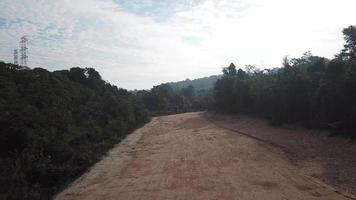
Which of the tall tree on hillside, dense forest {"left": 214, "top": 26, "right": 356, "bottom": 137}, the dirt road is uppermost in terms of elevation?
the tall tree on hillside

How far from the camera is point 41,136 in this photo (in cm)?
1892

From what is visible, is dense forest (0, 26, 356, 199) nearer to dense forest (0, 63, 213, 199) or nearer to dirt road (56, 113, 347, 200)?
dense forest (0, 63, 213, 199)

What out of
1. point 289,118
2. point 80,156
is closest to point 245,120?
point 289,118

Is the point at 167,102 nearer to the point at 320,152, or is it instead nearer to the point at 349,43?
the point at 349,43

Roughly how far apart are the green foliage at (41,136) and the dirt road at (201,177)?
0.96m

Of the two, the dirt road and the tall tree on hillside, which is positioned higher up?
the tall tree on hillside

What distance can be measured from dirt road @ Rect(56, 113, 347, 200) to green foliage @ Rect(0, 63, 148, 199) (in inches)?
37.8

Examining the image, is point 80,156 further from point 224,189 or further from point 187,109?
point 187,109

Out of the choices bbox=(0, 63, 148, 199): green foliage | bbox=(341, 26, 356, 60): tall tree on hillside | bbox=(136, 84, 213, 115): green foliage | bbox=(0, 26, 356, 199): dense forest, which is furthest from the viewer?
bbox=(136, 84, 213, 115): green foliage

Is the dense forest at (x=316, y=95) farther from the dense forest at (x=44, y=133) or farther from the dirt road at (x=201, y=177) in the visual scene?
the dense forest at (x=44, y=133)

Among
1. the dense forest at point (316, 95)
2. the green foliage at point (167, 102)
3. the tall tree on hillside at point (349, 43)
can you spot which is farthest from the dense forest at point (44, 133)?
the green foliage at point (167, 102)

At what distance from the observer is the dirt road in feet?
44.1

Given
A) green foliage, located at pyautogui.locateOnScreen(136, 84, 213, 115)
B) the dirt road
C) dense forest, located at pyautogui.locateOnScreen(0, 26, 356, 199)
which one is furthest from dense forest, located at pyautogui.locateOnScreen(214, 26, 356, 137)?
green foliage, located at pyautogui.locateOnScreen(136, 84, 213, 115)

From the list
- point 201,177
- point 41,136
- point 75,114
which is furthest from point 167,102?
point 201,177
